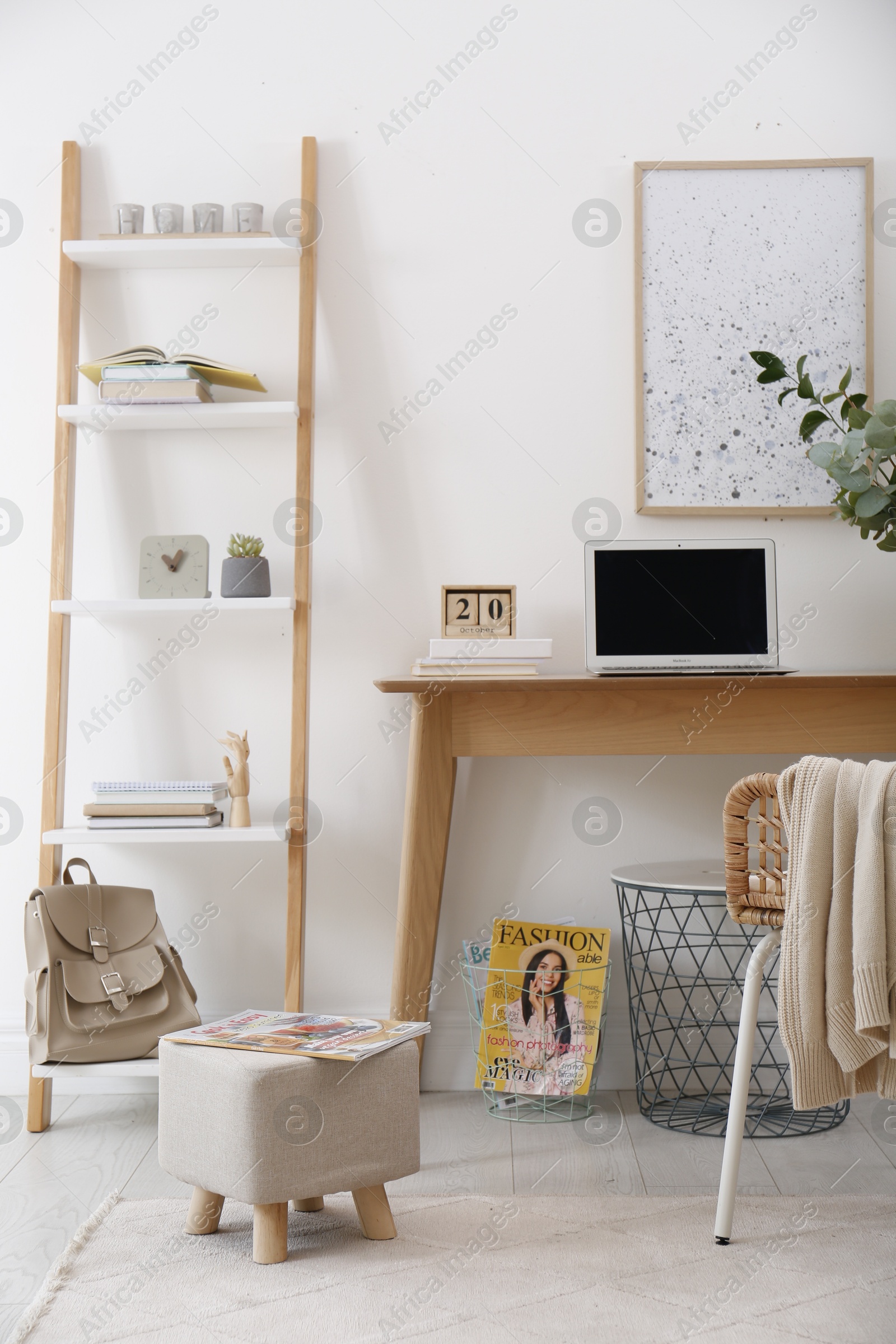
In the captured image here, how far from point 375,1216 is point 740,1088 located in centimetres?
51

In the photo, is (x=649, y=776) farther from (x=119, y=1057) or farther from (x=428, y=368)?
(x=119, y=1057)

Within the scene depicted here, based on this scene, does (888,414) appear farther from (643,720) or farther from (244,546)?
(244,546)

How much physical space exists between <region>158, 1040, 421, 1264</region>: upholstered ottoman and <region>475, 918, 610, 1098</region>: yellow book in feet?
1.77

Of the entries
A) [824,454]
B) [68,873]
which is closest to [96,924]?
[68,873]

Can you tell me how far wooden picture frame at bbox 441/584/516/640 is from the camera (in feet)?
6.23

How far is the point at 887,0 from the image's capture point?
210cm

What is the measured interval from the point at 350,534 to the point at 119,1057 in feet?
3.47

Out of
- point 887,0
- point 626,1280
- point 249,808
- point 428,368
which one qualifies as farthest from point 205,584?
point 887,0

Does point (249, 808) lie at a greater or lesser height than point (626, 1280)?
greater

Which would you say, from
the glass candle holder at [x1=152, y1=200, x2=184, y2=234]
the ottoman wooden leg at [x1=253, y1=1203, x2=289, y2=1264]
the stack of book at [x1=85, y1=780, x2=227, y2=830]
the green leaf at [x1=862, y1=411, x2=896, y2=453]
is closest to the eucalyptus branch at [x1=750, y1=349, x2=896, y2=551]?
the green leaf at [x1=862, y1=411, x2=896, y2=453]

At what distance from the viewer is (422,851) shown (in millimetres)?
1814

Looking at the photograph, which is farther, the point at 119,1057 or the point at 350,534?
the point at 350,534

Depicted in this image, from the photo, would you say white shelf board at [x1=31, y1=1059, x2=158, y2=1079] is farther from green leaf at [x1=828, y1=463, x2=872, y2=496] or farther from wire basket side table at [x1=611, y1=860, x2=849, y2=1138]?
green leaf at [x1=828, y1=463, x2=872, y2=496]

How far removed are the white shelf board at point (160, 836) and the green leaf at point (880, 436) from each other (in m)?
1.23
